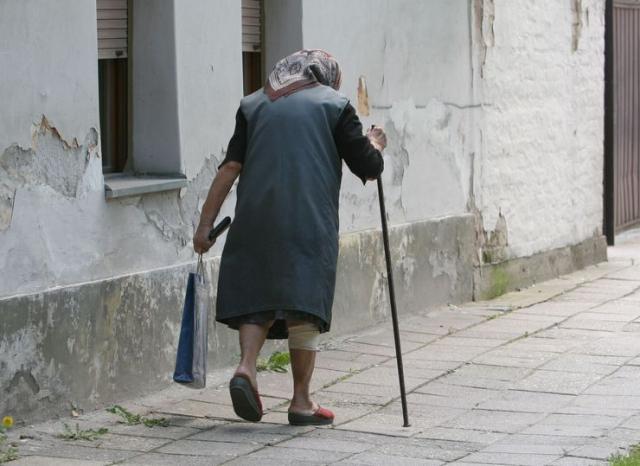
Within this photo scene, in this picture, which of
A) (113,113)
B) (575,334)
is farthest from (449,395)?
(113,113)

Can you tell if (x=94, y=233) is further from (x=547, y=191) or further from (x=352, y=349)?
(x=547, y=191)

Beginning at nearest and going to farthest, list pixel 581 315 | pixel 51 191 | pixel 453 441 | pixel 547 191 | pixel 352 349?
pixel 453 441 → pixel 51 191 → pixel 352 349 → pixel 581 315 → pixel 547 191

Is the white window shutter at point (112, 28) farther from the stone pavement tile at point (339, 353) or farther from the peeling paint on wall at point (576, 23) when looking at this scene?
the peeling paint on wall at point (576, 23)

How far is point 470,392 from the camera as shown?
24.2ft

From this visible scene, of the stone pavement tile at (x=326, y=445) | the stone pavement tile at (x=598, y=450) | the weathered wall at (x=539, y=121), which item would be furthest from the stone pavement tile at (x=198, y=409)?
the weathered wall at (x=539, y=121)

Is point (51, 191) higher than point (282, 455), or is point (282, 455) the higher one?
point (51, 191)

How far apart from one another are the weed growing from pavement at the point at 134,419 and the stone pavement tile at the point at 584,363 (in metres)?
2.45

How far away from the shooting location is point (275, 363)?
26.3ft

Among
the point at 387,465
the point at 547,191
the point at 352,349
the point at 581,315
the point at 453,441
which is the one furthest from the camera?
the point at 547,191

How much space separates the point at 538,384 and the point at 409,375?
715mm

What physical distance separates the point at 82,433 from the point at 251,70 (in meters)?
3.22

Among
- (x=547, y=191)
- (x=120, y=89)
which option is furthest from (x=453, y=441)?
(x=547, y=191)

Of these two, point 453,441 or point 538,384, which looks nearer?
point 453,441

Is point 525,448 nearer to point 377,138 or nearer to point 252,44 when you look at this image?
point 377,138
